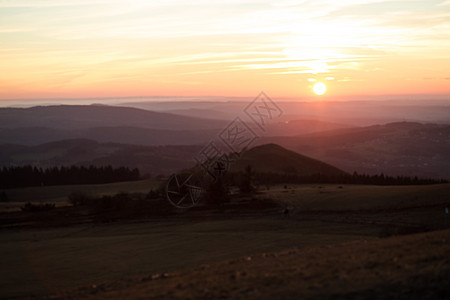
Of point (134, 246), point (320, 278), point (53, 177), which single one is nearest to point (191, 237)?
point (134, 246)

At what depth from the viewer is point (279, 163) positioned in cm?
13050

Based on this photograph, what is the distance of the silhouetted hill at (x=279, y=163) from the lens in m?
123

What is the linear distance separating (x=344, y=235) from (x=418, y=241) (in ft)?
41.2

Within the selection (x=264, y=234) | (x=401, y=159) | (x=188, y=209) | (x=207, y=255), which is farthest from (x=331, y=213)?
(x=401, y=159)

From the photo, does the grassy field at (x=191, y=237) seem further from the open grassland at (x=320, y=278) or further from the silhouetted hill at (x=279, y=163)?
the silhouetted hill at (x=279, y=163)

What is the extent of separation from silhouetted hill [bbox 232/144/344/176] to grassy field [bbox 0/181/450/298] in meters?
63.6

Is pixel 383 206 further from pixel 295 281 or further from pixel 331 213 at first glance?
pixel 295 281

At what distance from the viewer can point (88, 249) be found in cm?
3494

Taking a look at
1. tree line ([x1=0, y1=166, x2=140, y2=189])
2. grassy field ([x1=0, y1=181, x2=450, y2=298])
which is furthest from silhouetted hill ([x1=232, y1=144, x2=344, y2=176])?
grassy field ([x1=0, y1=181, x2=450, y2=298])

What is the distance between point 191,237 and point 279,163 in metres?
95.1

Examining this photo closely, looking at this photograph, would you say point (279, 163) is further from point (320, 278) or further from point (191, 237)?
point (320, 278)

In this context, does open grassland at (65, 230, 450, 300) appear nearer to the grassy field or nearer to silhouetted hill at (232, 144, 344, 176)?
the grassy field

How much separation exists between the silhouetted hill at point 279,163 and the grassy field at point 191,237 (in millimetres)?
63556

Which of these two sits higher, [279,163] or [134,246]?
[279,163]
